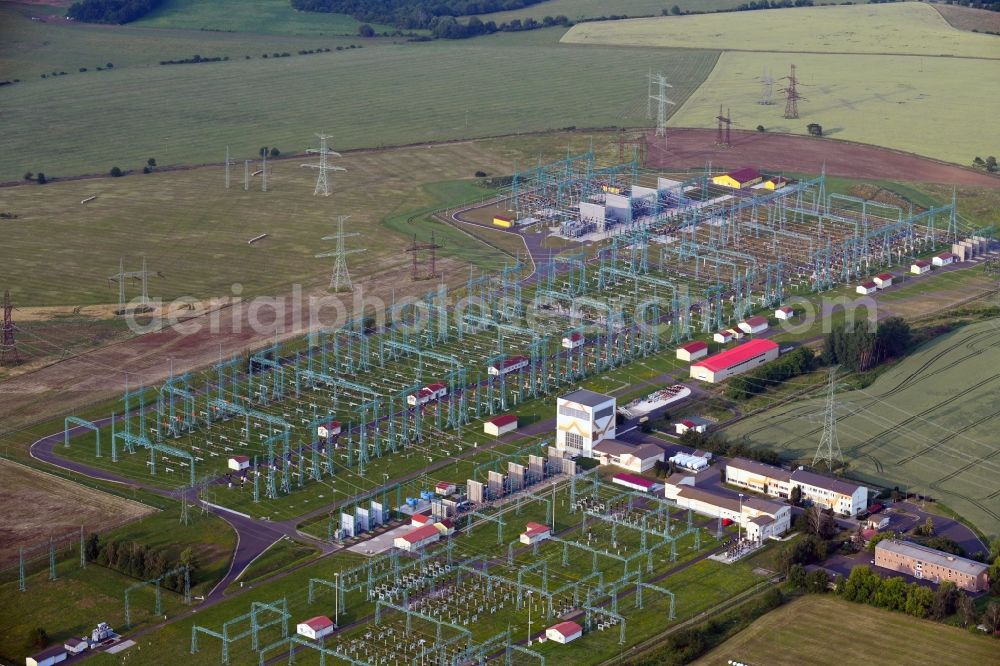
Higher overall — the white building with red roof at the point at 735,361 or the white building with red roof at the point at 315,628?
the white building with red roof at the point at 735,361

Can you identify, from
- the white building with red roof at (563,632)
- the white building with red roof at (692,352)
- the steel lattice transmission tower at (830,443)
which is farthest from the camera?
the white building with red roof at (692,352)

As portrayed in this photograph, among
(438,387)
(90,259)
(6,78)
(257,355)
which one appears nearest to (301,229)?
(90,259)

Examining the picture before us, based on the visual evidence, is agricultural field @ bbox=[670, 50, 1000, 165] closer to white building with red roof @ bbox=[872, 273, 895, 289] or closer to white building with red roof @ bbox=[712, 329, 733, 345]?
white building with red roof @ bbox=[872, 273, 895, 289]

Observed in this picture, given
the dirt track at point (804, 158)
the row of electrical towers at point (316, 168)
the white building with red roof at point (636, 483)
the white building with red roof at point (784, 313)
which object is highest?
the dirt track at point (804, 158)

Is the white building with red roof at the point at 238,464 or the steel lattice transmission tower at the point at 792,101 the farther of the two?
the steel lattice transmission tower at the point at 792,101

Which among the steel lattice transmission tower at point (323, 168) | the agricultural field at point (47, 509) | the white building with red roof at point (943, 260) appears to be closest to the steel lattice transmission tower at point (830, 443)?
the white building with red roof at point (943, 260)

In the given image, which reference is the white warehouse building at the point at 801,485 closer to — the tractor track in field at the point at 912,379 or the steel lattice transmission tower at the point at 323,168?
the tractor track in field at the point at 912,379
